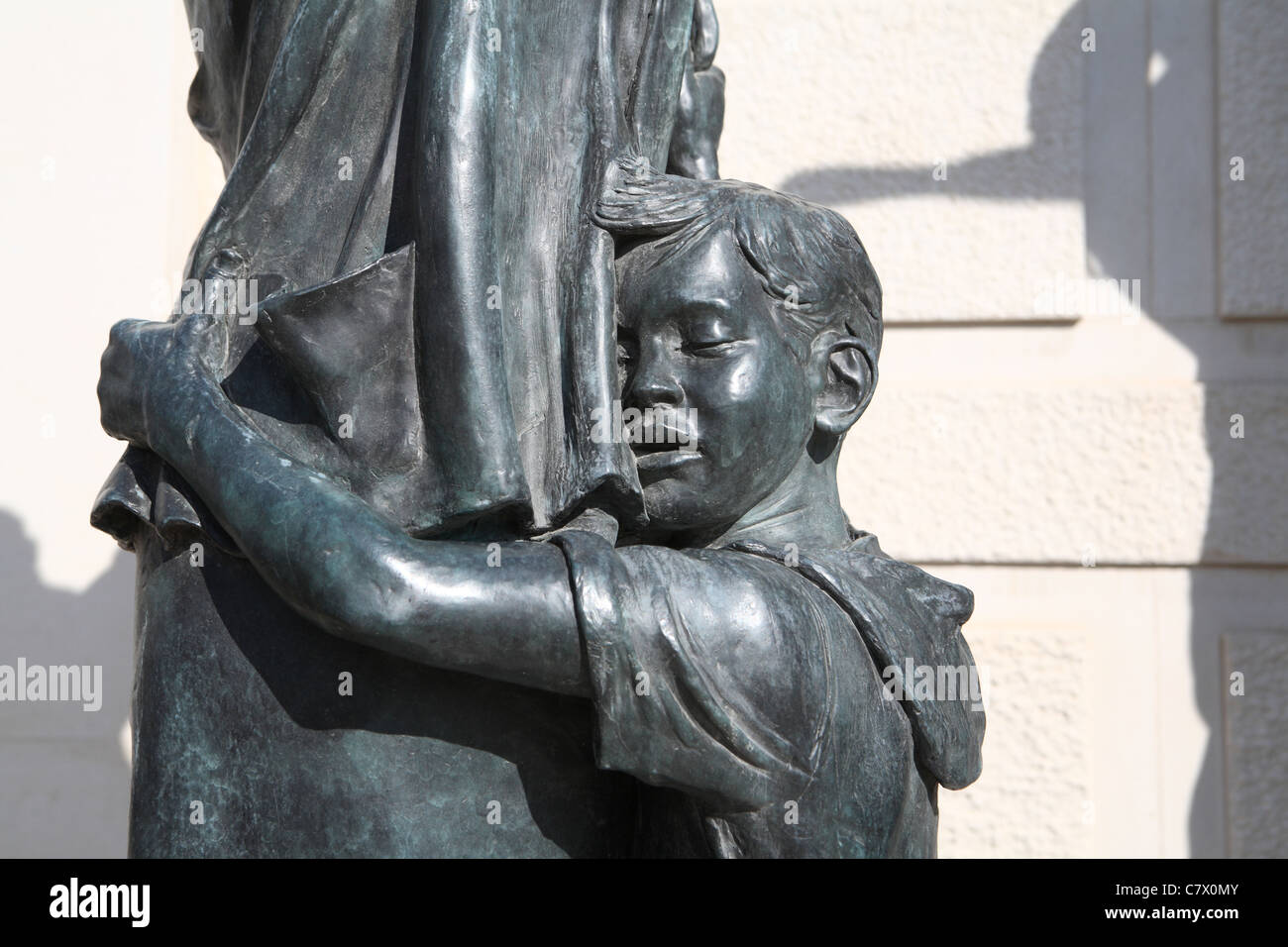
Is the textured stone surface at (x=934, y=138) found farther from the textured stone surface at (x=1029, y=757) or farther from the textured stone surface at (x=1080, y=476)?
the textured stone surface at (x=1029, y=757)

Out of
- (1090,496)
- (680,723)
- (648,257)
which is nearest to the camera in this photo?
(680,723)

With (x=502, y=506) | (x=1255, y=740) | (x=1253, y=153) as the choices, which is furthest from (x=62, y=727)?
(x=1253, y=153)

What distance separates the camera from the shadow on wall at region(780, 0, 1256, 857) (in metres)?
2.53

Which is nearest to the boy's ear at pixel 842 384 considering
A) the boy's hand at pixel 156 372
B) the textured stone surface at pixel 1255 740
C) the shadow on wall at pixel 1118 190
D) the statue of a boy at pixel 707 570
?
the statue of a boy at pixel 707 570

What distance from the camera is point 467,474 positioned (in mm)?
1149

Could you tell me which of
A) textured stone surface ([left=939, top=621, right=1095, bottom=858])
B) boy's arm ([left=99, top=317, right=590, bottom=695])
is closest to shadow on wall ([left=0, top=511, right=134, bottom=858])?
textured stone surface ([left=939, top=621, right=1095, bottom=858])

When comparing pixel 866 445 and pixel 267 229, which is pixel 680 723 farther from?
pixel 866 445

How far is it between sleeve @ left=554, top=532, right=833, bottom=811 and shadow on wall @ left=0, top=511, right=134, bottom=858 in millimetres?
1712

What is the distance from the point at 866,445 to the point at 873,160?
50 centimetres

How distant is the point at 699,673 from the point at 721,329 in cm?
29

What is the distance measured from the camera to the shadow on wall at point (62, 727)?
261 cm

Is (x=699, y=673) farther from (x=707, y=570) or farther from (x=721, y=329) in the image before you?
(x=721, y=329)

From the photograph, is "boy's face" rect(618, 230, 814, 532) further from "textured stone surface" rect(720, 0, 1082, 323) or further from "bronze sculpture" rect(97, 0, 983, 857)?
"textured stone surface" rect(720, 0, 1082, 323)
